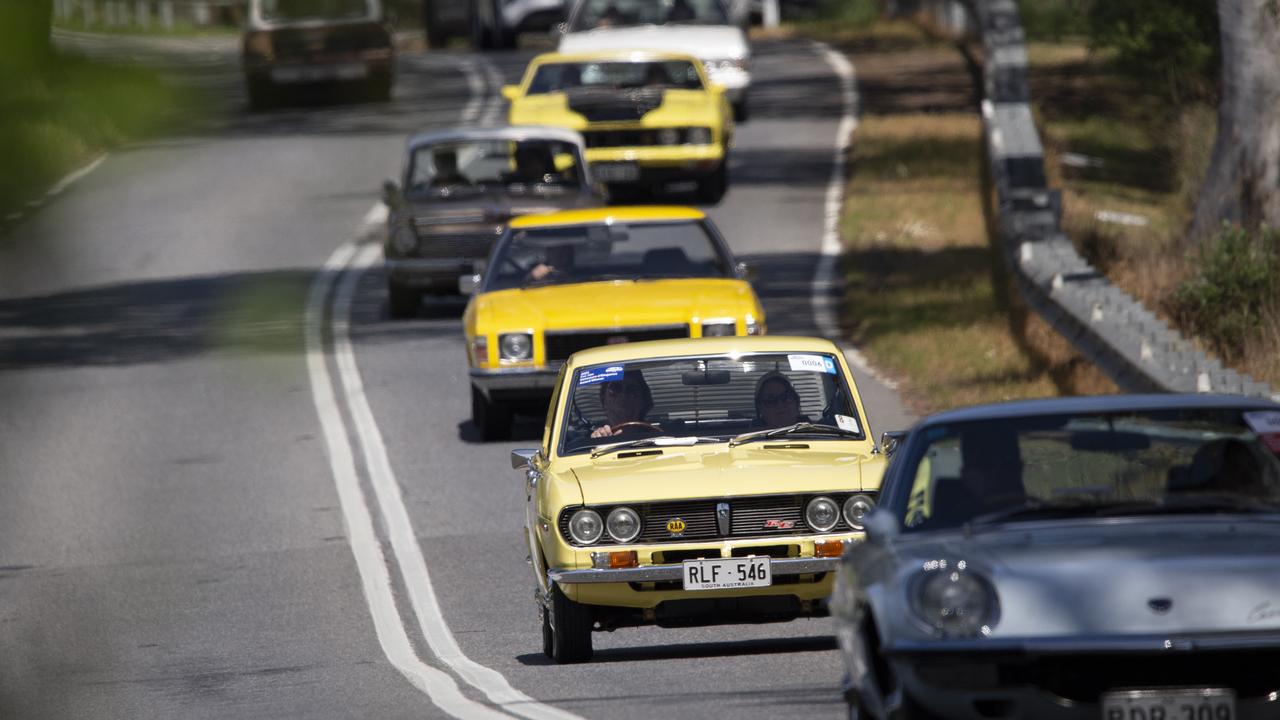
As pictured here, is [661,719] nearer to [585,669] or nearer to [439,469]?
→ [585,669]

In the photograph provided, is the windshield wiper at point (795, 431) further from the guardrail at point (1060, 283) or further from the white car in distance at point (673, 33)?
the white car in distance at point (673, 33)

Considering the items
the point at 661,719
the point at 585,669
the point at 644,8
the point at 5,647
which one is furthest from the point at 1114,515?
the point at 644,8

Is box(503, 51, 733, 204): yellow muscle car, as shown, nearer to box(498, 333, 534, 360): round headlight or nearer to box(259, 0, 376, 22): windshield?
box(498, 333, 534, 360): round headlight

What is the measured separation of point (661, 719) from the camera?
7492 millimetres

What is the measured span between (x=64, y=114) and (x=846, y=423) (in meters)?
7.93

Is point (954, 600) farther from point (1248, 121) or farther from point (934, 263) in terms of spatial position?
point (934, 263)

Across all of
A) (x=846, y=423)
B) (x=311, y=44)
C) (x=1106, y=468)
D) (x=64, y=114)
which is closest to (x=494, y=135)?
(x=846, y=423)

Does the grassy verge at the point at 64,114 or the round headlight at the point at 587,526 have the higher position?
the grassy verge at the point at 64,114

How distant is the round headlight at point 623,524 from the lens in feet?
29.1

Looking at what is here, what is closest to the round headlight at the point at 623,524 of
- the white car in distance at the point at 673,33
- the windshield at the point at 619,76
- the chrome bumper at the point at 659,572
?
the chrome bumper at the point at 659,572

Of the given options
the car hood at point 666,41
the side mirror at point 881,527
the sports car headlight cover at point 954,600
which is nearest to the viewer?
the sports car headlight cover at point 954,600

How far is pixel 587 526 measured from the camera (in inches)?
349

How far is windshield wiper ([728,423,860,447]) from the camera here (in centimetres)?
971

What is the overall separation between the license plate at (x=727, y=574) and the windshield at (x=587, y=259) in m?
7.16
